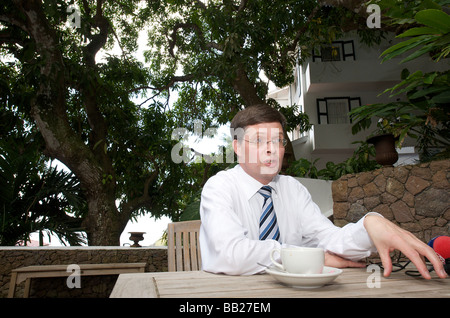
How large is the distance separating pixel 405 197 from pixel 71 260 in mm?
4450

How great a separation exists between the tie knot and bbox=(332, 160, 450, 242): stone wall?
371cm

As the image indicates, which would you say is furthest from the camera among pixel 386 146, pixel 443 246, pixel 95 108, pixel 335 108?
pixel 335 108

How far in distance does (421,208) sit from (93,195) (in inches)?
192

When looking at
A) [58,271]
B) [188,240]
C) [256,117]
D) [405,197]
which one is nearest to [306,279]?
[256,117]

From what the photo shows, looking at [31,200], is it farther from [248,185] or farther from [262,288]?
[262,288]

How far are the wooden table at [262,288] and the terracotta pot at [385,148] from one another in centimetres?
398

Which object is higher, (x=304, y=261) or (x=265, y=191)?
(x=265, y=191)

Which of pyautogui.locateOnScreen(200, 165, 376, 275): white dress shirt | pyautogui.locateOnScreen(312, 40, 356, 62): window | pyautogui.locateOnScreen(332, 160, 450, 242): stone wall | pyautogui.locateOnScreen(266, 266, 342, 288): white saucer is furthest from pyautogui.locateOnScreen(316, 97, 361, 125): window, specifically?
pyautogui.locateOnScreen(266, 266, 342, 288): white saucer

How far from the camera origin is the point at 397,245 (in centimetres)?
86

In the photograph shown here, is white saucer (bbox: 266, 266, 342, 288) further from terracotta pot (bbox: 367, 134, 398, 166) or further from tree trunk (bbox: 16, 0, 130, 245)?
tree trunk (bbox: 16, 0, 130, 245)

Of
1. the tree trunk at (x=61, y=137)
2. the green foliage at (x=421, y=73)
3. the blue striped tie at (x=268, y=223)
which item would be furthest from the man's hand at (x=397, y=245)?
the tree trunk at (x=61, y=137)

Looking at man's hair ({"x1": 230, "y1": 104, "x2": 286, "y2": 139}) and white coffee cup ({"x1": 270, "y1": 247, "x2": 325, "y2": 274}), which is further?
man's hair ({"x1": 230, "y1": 104, "x2": 286, "y2": 139})

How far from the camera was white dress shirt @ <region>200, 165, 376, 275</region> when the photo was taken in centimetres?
99
